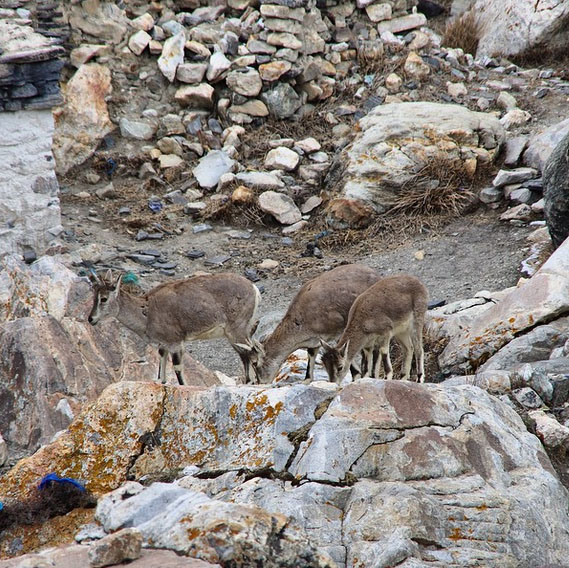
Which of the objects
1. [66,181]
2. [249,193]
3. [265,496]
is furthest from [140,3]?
[265,496]

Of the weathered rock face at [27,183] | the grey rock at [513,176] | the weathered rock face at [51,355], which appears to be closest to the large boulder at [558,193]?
the grey rock at [513,176]

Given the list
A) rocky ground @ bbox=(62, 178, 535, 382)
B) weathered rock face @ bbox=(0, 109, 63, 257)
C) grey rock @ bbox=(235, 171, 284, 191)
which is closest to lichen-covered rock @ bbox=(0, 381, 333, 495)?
rocky ground @ bbox=(62, 178, 535, 382)

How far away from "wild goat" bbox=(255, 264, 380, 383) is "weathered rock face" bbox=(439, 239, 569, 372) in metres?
1.43

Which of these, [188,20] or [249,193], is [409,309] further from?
[188,20]

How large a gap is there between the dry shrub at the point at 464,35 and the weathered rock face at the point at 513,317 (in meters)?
11.6

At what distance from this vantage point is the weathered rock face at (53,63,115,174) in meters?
17.2

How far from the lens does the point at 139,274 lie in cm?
1455

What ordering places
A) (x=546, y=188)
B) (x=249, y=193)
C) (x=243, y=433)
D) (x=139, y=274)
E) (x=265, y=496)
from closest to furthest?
(x=265, y=496) → (x=243, y=433) → (x=546, y=188) → (x=139, y=274) → (x=249, y=193)

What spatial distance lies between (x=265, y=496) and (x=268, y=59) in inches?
574

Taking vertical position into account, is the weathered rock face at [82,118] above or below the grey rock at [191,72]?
below

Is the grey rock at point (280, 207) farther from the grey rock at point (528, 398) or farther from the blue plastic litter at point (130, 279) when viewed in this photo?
the grey rock at point (528, 398)

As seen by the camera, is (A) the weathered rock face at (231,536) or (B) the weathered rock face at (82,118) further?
(B) the weathered rock face at (82,118)

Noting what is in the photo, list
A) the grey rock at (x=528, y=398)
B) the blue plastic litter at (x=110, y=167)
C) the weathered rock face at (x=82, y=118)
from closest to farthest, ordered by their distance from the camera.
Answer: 1. the grey rock at (x=528, y=398)
2. the weathered rock face at (x=82, y=118)
3. the blue plastic litter at (x=110, y=167)

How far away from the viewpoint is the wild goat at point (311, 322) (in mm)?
10609
